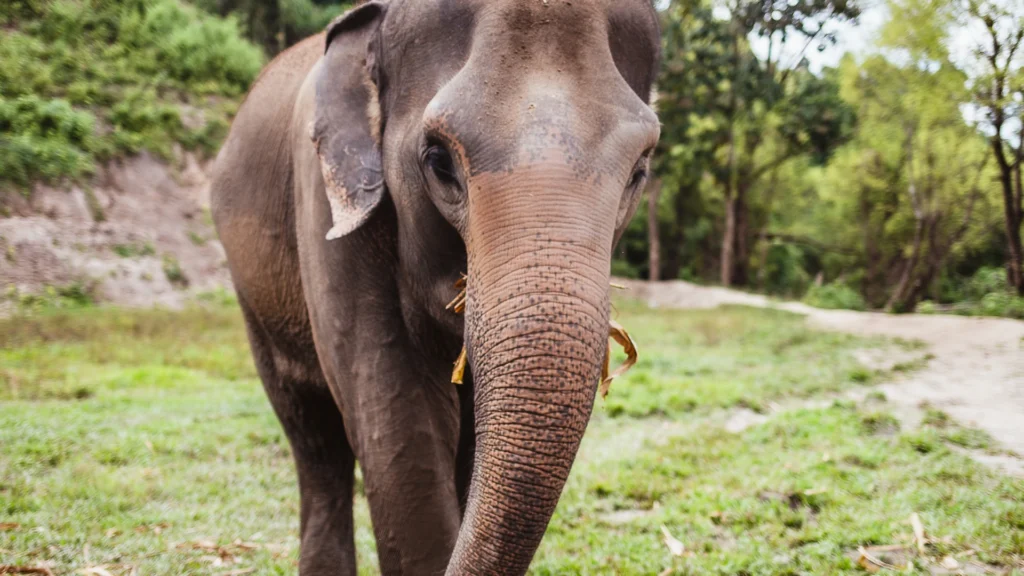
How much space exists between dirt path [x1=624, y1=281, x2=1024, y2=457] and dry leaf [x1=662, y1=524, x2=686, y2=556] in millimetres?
1447

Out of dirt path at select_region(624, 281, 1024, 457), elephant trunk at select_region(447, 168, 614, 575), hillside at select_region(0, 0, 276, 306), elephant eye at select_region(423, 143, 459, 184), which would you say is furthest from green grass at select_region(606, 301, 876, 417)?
hillside at select_region(0, 0, 276, 306)

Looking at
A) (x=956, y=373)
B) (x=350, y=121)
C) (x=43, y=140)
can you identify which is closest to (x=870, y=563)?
(x=350, y=121)

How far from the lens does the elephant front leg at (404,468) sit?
2406 millimetres

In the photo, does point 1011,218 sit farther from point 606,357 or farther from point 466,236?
point 466,236

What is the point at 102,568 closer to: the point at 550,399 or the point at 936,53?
the point at 550,399

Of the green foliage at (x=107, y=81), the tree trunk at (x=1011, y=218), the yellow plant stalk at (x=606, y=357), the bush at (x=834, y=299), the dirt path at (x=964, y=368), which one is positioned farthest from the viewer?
the bush at (x=834, y=299)

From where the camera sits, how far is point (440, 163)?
207 cm

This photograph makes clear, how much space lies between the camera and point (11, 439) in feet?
20.5

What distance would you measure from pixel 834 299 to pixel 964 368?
52.8 feet

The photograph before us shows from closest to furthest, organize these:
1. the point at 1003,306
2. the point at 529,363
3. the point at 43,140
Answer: the point at 529,363 < the point at 43,140 < the point at 1003,306

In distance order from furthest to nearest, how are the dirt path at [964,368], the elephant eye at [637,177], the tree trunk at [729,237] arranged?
the tree trunk at [729,237] < the dirt path at [964,368] < the elephant eye at [637,177]

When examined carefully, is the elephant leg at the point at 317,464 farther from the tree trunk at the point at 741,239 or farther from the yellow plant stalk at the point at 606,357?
the tree trunk at the point at 741,239

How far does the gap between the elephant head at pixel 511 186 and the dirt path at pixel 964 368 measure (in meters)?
1.42

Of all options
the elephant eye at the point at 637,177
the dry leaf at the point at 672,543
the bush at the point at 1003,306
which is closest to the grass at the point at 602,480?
the dry leaf at the point at 672,543
